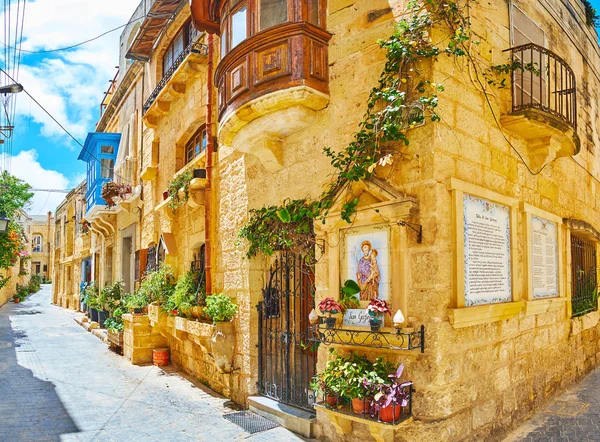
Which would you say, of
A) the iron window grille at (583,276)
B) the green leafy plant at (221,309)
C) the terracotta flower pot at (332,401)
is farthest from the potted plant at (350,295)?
the iron window grille at (583,276)

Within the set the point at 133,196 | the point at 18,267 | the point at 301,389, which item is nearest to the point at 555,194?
the point at 301,389

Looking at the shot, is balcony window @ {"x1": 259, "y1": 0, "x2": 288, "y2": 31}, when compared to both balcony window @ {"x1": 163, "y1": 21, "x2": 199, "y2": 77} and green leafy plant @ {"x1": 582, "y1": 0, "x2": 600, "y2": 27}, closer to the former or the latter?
balcony window @ {"x1": 163, "y1": 21, "x2": 199, "y2": 77}

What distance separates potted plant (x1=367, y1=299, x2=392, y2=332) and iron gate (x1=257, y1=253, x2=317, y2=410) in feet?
5.70

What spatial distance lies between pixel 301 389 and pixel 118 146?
38.9ft

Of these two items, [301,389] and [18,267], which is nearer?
[301,389]

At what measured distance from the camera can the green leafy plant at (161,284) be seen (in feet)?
30.5

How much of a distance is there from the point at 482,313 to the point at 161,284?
6.56 metres

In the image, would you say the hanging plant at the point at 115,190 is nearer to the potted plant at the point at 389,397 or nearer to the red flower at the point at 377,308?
the red flower at the point at 377,308

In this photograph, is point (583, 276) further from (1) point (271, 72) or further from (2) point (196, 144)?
(2) point (196, 144)

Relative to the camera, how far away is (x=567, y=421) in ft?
18.8

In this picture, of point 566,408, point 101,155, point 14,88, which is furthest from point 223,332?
point 101,155

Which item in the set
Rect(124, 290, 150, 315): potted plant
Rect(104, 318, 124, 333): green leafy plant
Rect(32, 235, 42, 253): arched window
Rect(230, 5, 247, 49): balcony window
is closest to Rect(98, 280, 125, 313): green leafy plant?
Rect(104, 318, 124, 333): green leafy plant

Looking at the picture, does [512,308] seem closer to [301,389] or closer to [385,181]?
[385,181]

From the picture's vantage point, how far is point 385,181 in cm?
470
